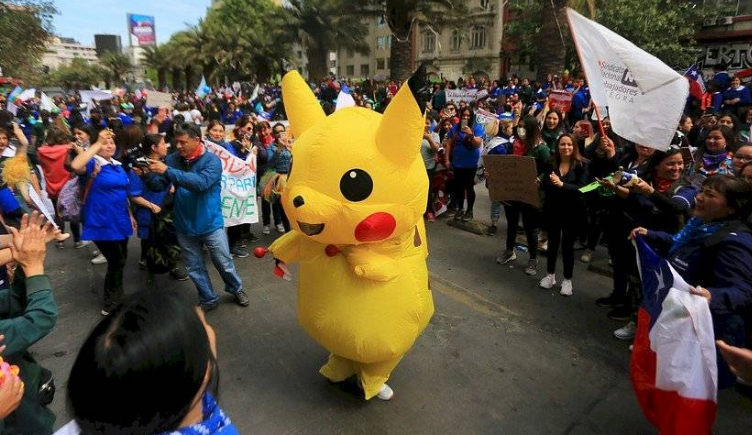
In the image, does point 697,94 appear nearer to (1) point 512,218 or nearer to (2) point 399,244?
(1) point 512,218

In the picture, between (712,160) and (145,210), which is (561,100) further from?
(145,210)

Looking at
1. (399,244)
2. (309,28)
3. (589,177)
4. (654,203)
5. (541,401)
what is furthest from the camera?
(309,28)

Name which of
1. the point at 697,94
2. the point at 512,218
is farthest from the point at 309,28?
the point at 512,218

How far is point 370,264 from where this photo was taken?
2.38 m

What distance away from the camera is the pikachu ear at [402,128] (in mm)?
2203

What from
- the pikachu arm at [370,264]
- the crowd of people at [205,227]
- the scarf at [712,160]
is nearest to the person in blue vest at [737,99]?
the crowd of people at [205,227]

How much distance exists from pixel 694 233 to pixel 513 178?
2.21 m

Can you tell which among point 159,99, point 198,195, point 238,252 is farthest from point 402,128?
point 159,99

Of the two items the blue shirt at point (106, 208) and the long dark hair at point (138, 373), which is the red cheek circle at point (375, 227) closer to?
the long dark hair at point (138, 373)

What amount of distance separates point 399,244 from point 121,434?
173cm

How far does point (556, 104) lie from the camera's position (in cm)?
877

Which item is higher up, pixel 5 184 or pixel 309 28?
pixel 309 28

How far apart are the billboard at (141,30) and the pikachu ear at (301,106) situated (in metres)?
87.2

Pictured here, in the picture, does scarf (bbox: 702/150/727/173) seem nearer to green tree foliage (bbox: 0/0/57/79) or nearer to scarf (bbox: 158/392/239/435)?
scarf (bbox: 158/392/239/435)
